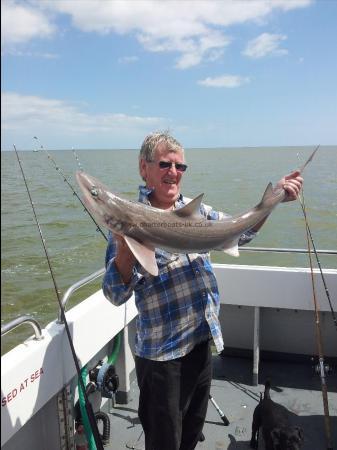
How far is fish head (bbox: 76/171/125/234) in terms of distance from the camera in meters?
2.27

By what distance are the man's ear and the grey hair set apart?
7.93 feet

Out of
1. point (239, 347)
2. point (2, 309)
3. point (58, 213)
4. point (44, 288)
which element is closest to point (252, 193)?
point (58, 213)

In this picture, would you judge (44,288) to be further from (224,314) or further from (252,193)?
(252,193)

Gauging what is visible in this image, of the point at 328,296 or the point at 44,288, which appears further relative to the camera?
the point at 44,288

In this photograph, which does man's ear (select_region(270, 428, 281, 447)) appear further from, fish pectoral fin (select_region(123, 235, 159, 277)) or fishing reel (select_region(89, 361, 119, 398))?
fish pectoral fin (select_region(123, 235, 159, 277))

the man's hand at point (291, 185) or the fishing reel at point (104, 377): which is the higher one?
the man's hand at point (291, 185)

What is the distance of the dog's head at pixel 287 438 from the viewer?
347 centimetres

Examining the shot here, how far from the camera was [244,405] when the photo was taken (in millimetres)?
4723

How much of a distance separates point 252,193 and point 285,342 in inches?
884

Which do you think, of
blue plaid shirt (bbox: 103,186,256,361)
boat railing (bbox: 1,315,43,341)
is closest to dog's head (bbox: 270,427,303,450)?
blue plaid shirt (bbox: 103,186,256,361)

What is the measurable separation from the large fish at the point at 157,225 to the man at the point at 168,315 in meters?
0.17

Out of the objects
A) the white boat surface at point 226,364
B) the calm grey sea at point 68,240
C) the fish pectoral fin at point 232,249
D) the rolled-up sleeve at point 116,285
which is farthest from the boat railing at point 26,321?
the calm grey sea at point 68,240

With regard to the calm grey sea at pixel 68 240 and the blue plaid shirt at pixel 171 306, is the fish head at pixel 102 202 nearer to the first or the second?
the blue plaid shirt at pixel 171 306

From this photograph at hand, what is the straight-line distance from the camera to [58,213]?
2252 cm
